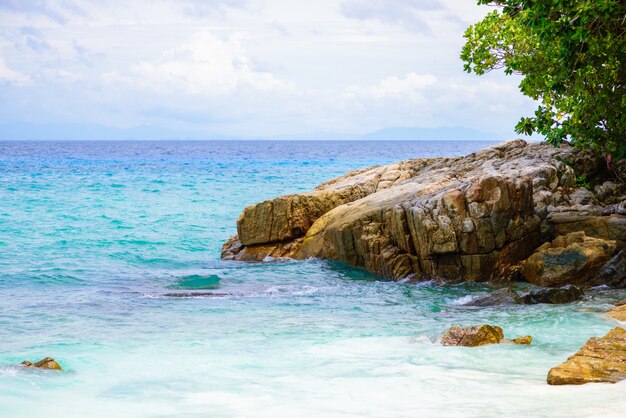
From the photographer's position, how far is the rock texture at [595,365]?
10.2 m

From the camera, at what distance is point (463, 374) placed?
1152 centimetres

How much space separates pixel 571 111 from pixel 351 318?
25.5 ft

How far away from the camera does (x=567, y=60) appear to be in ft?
55.3

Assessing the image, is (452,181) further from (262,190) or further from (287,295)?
(262,190)

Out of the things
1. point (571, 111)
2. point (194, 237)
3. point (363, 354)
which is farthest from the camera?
point (194, 237)

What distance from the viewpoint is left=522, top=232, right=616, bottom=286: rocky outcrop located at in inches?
706

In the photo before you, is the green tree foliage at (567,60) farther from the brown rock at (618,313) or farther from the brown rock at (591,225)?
the brown rock at (618,313)

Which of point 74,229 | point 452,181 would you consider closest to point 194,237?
point 74,229

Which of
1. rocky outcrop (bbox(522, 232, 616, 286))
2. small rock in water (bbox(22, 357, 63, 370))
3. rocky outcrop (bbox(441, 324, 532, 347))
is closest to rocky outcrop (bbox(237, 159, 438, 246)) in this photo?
rocky outcrop (bbox(522, 232, 616, 286))

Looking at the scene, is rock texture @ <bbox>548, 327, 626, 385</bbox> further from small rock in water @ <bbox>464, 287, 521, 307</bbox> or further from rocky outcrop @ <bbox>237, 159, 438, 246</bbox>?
rocky outcrop @ <bbox>237, 159, 438, 246</bbox>

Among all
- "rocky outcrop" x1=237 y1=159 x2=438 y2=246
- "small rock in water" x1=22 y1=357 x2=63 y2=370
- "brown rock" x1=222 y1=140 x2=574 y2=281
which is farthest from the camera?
"rocky outcrop" x1=237 y1=159 x2=438 y2=246

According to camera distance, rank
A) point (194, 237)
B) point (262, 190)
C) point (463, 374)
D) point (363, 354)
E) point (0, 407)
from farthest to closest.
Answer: point (262, 190)
point (194, 237)
point (363, 354)
point (463, 374)
point (0, 407)

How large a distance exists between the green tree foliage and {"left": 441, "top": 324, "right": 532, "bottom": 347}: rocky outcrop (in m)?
6.18

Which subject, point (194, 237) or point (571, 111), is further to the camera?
point (194, 237)
